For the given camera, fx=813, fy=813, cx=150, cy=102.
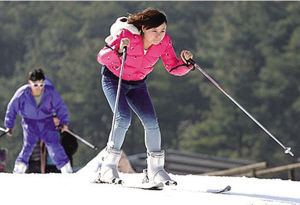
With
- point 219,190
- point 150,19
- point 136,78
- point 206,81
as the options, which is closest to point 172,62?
point 136,78

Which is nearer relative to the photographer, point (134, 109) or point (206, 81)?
point (134, 109)

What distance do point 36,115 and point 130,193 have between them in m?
3.84

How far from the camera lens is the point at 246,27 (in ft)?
190

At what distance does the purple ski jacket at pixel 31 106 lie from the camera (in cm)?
862

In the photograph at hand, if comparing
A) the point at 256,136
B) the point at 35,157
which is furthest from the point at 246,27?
the point at 35,157

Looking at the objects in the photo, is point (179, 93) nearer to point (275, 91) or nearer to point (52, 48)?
point (275, 91)

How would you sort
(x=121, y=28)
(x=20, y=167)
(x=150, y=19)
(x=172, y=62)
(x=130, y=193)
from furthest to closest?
1. (x=20, y=167)
2. (x=172, y=62)
3. (x=121, y=28)
4. (x=150, y=19)
5. (x=130, y=193)

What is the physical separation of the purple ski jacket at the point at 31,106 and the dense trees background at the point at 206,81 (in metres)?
38.4

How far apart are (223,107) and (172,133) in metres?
4.91

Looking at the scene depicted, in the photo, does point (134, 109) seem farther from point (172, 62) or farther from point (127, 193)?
point (127, 193)

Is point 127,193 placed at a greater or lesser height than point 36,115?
lesser

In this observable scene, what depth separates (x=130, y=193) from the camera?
505 centimetres

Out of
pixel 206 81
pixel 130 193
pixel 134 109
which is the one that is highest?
pixel 206 81

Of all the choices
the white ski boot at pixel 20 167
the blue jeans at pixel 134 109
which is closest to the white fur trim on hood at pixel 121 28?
the blue jeans at pixel 134 109
